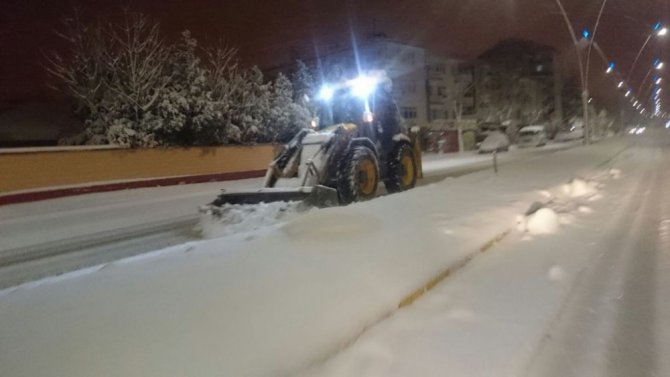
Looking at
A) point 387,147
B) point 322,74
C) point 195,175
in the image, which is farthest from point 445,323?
point 322,74

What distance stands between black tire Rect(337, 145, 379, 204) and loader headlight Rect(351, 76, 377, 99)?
4.76 ft

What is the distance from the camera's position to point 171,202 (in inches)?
616

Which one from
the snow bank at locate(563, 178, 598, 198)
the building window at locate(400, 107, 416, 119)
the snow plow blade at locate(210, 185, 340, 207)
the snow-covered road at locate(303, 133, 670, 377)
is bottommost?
the snow bank at locate(563, 178, 598, 198)

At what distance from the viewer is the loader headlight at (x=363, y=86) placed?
476 inches

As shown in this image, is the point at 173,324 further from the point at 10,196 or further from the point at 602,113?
the point at 602,113

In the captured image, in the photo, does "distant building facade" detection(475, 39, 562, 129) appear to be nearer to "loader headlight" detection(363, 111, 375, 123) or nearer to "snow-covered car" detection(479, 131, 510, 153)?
"snow-covered car" detection(479, 131, 510, 153)

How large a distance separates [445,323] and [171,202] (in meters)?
12.9

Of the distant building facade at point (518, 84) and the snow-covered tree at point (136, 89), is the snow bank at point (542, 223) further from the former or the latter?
the distant building facade at point (518, 84)

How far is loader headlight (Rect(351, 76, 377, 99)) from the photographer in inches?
476

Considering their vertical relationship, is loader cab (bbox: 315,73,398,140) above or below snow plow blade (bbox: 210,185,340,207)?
above

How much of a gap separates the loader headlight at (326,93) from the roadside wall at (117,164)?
9.57 meters

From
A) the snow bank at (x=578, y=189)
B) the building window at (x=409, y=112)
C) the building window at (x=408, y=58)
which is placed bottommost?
the snow bank at (x=578, y=189)

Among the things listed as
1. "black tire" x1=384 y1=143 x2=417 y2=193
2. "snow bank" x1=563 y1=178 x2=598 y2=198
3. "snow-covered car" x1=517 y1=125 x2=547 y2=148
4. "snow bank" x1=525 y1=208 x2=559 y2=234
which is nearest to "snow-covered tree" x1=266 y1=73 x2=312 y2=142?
"black tire" x1=384 y1=143 x2=417 y2=193

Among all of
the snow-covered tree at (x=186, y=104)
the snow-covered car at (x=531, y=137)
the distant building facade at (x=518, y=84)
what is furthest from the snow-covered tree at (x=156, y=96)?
the distant building facade at (x=518, y=84)
